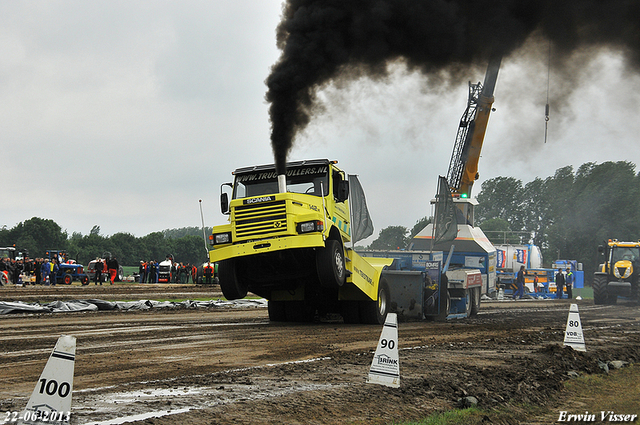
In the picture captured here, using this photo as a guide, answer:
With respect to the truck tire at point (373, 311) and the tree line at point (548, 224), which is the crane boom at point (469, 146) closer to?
the tree line at point (548, 224)

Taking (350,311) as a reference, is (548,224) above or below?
above

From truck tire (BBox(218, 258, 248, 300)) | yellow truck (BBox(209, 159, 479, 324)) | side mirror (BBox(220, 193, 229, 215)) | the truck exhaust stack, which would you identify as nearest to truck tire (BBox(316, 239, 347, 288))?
yellow truck (BBox(209, 159, 479, 324))

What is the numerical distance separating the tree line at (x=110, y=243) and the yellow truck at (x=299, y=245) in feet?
309

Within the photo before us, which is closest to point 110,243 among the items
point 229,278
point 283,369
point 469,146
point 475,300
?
point 469,146

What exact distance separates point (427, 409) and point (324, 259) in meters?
6.50

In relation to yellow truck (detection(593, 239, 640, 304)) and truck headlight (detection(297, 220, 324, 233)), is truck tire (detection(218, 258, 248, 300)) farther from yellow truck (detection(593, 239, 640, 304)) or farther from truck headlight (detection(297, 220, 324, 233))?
yellow truck (detection(593, 239, 640, 304))

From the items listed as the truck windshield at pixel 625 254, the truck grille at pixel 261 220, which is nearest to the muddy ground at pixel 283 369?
the truck grille at pixel 261 220

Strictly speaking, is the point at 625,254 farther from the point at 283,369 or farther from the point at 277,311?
the point at 283,369

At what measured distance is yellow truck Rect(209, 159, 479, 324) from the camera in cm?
1220

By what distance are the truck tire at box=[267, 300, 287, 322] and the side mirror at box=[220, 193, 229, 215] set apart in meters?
3.31

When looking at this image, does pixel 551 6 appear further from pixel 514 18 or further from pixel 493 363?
pixel 493 363

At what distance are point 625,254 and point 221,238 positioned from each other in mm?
25205

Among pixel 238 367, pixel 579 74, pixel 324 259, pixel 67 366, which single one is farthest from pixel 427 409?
pixel 579 74

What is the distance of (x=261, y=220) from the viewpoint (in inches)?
486
